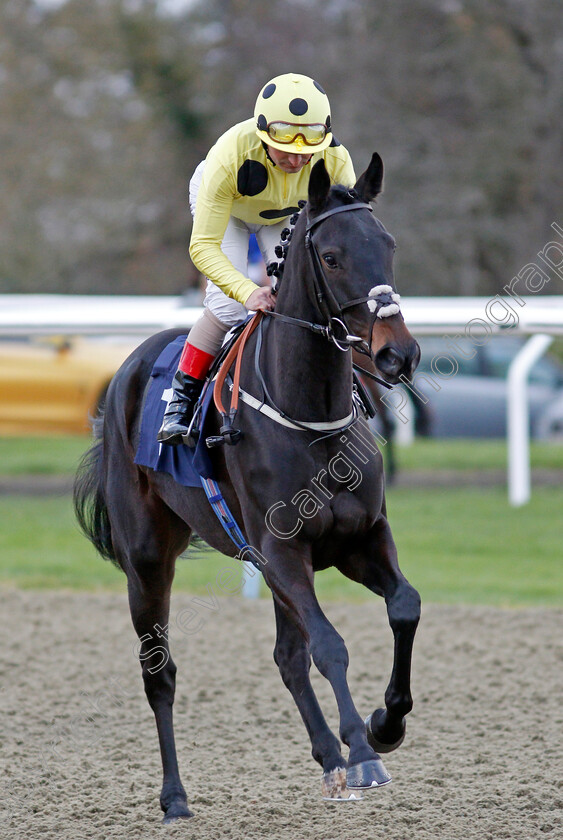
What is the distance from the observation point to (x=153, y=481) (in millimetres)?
4586

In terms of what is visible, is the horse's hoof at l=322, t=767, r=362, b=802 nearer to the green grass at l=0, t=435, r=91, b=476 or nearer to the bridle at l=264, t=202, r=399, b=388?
the bridle at l=264, t=202, r=399, b=388

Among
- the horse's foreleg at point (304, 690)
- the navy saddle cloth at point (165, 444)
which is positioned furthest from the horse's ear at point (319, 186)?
the horse's foreleg at point (304, 690)

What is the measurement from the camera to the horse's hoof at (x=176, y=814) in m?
4.12

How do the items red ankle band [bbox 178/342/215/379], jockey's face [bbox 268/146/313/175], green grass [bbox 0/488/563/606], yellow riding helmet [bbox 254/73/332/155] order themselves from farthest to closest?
1. green grass [bbox 0/488/563/606]
2. red ankle band [bbox 178/342/215/379]
3. jockey's face [bbox 268/146/313/175]
4. yellow riding helmet [bbox 254/73/332/155]

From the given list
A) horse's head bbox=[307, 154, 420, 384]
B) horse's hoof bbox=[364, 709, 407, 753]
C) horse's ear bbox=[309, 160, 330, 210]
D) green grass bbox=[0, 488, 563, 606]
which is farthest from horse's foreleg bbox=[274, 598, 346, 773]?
green grass bbox=[0, 488, 563, 606]

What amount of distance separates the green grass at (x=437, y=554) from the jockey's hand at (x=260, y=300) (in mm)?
3819

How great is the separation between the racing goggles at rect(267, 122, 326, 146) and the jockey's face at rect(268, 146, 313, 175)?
63mm

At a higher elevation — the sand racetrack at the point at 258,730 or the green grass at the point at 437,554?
the green grass at the point at 437,554

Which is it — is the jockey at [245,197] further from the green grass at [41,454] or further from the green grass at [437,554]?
the green grass at [41,454]

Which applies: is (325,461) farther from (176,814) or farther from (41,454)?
(41,454)

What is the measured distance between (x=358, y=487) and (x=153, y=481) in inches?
A: 47.8

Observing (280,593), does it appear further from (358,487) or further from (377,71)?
(377,71)

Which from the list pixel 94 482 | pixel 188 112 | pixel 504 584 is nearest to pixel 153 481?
pixel 94 482

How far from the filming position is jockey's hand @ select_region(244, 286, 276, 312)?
375 centimetres
